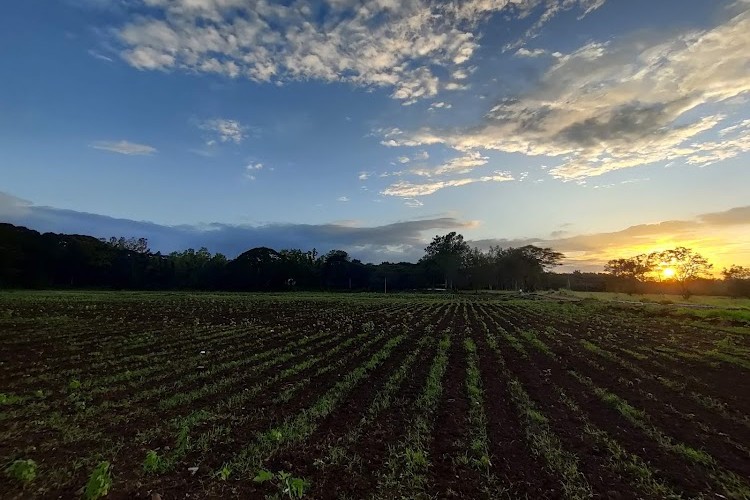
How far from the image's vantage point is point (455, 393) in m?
10.2

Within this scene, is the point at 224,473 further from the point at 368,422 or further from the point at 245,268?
the point at 245,268

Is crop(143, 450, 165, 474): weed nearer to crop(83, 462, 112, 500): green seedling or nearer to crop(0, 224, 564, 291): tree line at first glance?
crop(83, 462, 112, 500): green seedling

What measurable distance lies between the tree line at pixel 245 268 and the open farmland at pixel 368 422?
88.5 m

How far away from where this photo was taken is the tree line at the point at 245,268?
89312 millimetres

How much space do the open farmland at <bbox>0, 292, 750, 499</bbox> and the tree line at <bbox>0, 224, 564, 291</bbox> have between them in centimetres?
8848

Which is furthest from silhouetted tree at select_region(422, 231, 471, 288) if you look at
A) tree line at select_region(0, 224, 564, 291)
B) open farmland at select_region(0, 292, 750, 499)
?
open farmland at select_region(0, 292, 750, 499)

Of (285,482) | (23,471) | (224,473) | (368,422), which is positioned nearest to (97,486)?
(23,471)

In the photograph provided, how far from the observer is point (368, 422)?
26.2 ft

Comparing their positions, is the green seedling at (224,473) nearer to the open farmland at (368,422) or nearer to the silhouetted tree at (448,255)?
the open farmland at (368,422)

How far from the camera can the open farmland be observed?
563cm

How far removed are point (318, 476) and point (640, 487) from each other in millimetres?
4569

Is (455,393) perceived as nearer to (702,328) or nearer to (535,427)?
(535,427)

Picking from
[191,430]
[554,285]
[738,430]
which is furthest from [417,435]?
[554,285]

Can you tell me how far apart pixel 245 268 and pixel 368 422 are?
380ft
